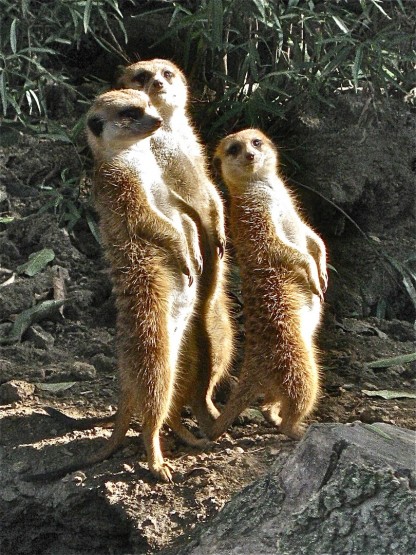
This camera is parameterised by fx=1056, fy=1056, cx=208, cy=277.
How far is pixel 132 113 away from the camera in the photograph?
315 cm

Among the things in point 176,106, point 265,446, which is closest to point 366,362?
point 265,446

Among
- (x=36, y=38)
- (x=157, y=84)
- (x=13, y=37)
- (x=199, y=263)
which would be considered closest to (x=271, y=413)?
(x=199, y=263)

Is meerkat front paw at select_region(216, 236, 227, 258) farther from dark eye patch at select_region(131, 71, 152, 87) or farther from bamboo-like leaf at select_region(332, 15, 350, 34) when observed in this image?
bamboo-like leaf at select_region(332, 15, 350, 34)

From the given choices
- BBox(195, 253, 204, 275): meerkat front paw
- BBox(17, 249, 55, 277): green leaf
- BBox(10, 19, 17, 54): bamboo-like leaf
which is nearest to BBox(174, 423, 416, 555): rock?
BBox(195, 253, 204, 275): meerkat front paw

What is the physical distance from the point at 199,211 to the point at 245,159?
0.23m

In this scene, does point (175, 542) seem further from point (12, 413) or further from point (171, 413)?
point (12, 413)

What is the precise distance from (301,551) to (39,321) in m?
1.93

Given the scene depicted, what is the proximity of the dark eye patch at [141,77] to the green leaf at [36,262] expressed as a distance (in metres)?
1.02

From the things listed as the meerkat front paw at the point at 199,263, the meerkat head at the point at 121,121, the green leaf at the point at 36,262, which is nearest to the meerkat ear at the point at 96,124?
the meerkat head at the point at 121,121

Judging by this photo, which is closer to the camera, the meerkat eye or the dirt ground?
the dirt ground

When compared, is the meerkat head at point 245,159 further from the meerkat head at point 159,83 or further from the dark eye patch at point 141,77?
the dark eye patch at point 141,77

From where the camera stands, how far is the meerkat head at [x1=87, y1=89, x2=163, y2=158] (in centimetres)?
314

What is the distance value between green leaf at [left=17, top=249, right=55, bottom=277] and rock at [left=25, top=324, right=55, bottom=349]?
28 cm

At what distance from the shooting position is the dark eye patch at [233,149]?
11.4 feet
